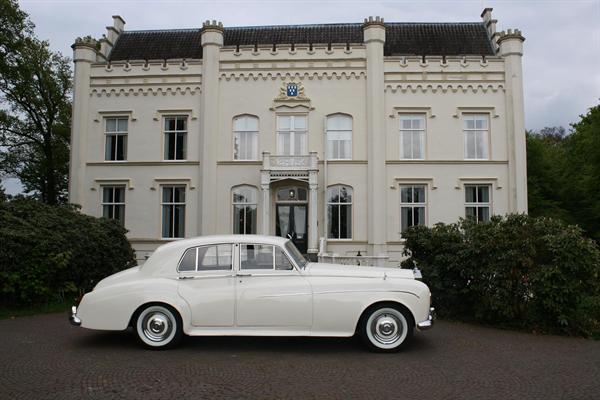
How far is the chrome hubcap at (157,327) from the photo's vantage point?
679 cm

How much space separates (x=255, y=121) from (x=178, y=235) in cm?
587

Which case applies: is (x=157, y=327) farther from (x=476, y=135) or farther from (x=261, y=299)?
(x=476, y=135)

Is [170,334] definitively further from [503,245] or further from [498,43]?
[498,43]

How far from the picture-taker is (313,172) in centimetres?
1891

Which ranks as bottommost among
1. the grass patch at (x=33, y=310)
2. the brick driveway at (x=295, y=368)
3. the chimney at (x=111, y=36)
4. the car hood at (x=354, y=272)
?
the brick driveway at (x=295, y=368)

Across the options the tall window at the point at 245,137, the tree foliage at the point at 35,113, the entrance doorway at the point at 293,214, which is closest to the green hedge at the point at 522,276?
the entrance doorway at the point at 293,214

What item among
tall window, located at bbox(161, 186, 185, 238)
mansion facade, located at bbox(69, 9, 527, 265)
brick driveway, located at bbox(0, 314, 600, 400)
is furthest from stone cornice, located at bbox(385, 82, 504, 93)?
brick driveway, located at bbox(0, 314, 600, 400)

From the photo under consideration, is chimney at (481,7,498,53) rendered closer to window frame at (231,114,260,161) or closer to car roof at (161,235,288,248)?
→ window frame at (231,114,260,161)

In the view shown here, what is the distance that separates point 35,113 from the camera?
28.9 meters

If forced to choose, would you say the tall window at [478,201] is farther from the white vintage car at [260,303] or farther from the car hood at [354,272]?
the white vintage car at [260,303]

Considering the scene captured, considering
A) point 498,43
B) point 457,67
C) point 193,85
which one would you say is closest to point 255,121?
point 193,85

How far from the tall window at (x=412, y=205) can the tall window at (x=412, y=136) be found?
4.43ft

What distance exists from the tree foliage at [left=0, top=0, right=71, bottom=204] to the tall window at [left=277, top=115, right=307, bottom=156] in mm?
15543

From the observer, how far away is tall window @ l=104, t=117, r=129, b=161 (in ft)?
68.4
